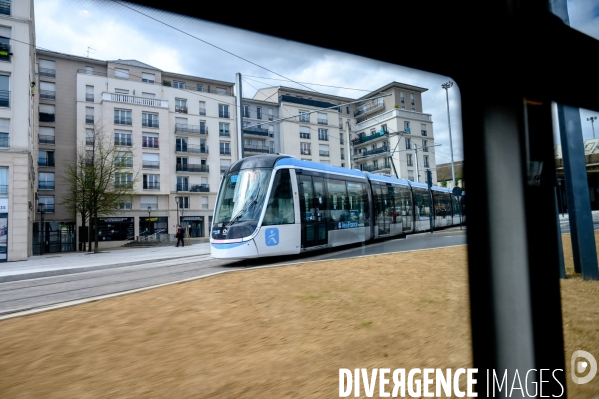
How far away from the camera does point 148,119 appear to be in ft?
32.8

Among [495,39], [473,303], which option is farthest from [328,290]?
[495,39]

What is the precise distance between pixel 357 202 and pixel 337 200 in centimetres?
125

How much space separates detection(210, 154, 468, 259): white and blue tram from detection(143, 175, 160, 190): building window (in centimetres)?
521

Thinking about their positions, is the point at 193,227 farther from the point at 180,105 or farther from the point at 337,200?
the point at 180,105

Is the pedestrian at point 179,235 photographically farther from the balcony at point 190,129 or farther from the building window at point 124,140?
the balcony at point 190,129

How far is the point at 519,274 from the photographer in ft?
8.51

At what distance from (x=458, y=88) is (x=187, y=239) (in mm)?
18094

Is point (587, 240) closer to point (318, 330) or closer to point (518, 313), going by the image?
point (518, 313)

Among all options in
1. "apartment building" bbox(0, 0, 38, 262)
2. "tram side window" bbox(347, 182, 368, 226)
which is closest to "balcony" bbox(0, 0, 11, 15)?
"apartment building" bbox(0, 0, 38, 262)

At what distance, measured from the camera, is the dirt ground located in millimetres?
2734

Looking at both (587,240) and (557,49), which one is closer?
(557,49)

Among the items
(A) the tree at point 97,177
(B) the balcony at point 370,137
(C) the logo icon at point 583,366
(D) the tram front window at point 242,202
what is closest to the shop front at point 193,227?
(A) the tree at point 97,177

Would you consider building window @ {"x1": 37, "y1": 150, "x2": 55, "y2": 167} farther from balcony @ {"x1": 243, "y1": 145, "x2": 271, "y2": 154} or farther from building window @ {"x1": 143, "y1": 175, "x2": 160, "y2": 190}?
balcony @ {"x1": 243, "y1": 145, "x2": 271, "y2": 154}

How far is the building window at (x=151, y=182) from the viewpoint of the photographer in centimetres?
1327
